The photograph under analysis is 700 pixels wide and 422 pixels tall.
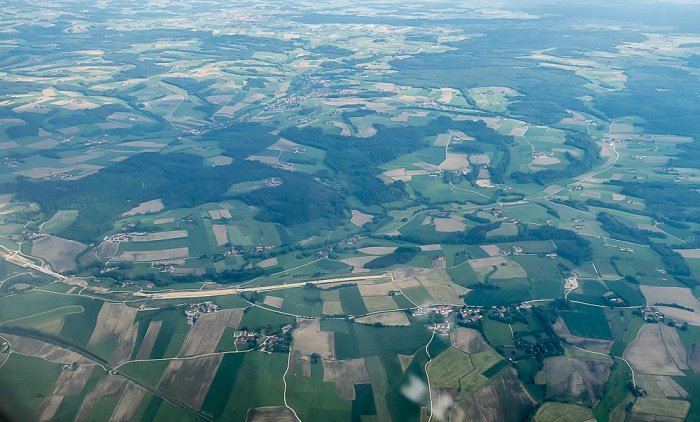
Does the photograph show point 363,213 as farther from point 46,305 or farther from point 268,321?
point 46,305

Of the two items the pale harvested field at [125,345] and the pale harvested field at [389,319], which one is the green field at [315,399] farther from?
the pale harvested field at [125,345]

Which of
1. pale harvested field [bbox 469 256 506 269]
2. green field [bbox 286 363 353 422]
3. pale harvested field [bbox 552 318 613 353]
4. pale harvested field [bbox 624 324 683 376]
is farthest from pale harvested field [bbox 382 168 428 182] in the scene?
green field [bbox 286 363 353 422]

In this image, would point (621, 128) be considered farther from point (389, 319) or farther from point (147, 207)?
point (147, 207)

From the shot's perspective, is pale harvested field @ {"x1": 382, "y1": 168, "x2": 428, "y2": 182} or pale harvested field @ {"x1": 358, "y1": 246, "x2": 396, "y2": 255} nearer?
pale harvested field @ {"x1": 358, "y1": 246, "x2": 396, "y2": 255}

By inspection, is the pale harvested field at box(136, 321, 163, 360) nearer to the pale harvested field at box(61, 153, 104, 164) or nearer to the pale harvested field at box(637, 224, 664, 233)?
the pale harvested field at box(61, 153, 104, 164)

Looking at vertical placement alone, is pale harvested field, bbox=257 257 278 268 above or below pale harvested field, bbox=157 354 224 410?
below

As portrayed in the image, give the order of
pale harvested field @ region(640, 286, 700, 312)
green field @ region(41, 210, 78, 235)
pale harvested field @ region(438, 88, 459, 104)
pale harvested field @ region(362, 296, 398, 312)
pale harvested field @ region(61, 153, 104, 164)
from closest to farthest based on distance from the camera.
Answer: pale harvested field @ region(362, 296, 398, 312) → pale harvested field @ region(640, 286, 700, 312) → green field @ region(41, 210, 78, 235) → pale harvested field @ region(61, 153, 104, 164) → pale harvested field @ region(438, 88, 459, 104)
